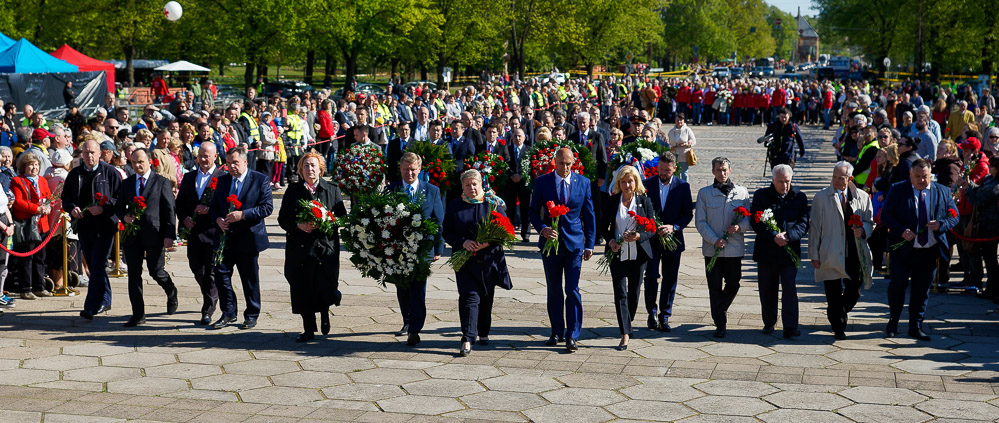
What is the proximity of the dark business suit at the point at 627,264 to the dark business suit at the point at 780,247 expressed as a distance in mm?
917

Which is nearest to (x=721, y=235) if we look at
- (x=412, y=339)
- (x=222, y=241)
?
(x=412, y=339)

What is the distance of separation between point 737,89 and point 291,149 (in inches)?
926

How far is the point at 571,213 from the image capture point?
8852 mm

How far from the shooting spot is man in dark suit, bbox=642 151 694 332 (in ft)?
30.9

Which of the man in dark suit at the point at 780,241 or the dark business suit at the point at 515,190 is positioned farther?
the dark business suit at the point at 515,190

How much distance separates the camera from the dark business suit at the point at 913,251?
363 inches

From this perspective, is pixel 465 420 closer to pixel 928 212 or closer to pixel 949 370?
pixel 949 370

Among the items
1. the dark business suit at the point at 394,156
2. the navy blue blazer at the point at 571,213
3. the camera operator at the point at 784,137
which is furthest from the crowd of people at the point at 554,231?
the camera operator at the point at 784,137

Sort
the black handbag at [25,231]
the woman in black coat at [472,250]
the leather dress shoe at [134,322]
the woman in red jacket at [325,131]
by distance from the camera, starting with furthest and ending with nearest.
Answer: the woman in red jacket at [325,131] → the black handbag at [25,231] → the leather dress shoe at [134,322] → the woman in black coat at [472,250]

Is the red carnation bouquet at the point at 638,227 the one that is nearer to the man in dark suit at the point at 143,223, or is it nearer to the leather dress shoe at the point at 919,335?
the leather dress shoe at the point at 919,335

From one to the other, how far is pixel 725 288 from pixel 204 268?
4.68 m

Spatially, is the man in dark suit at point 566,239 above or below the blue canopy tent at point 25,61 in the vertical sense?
below

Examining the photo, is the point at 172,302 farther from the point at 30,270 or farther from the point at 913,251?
the point at 913,251

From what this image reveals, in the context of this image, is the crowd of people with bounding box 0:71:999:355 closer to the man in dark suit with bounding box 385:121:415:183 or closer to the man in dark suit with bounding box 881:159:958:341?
the man in dark suit with bounding box 881:159:958:341
